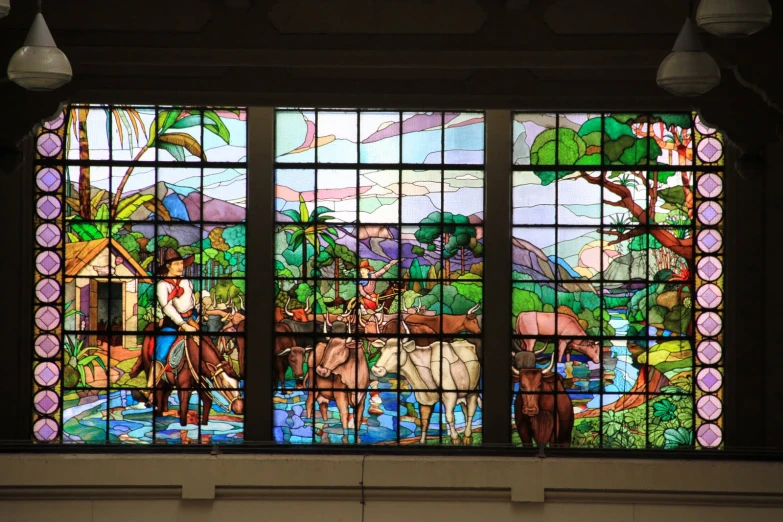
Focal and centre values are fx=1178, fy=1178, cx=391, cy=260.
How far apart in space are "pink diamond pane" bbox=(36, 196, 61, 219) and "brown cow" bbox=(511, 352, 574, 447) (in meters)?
4.20

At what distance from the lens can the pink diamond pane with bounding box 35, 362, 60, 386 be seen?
33.5 feet

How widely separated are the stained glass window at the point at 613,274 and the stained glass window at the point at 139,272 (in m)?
2.51

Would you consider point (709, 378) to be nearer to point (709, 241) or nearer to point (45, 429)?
point (709, 241)

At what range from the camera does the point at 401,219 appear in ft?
33.6

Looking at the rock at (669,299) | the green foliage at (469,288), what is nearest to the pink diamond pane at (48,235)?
the green foliage at (469,288)

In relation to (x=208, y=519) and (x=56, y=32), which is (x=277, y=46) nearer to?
(x=56, y=32)

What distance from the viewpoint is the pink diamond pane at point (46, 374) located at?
1020cm

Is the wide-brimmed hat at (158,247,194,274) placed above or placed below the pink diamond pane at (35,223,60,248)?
below

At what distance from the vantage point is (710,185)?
10.2 meters

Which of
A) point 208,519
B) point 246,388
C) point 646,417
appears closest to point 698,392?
point 646,417

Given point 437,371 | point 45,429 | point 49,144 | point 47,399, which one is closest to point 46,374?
point 47,399

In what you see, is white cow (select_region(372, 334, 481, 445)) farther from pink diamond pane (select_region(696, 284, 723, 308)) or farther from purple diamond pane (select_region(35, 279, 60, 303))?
purple diamond pane (select_region(35, 279, 60, 303))

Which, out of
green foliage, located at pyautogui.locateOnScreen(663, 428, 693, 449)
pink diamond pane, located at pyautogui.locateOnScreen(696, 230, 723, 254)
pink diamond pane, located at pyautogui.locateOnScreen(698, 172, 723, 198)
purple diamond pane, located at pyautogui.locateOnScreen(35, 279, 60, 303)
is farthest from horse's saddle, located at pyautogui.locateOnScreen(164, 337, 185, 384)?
pink diamond pane, located at pyautogui.locateOnScreen(698, 172, 723, 198)

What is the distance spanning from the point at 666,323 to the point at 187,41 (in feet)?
17.0
